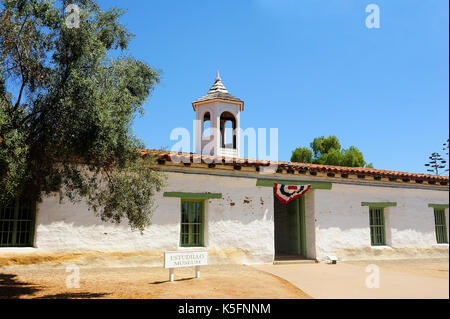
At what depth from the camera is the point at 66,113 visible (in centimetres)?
635

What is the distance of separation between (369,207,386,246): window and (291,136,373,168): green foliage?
17.0 metres

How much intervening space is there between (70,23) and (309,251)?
10.7 meters

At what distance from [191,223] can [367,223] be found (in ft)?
23.2

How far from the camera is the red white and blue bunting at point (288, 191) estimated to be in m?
12.6

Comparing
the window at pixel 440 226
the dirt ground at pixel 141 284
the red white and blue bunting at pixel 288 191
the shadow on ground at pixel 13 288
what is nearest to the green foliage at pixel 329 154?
the window at pixel 440 226

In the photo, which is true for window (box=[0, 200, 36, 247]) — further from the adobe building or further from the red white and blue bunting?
the red white and blue bunting

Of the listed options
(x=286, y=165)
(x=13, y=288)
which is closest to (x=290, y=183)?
(x=286, y=165)

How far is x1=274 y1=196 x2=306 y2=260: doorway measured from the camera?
13.5 m

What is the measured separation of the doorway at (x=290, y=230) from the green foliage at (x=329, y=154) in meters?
17.0
